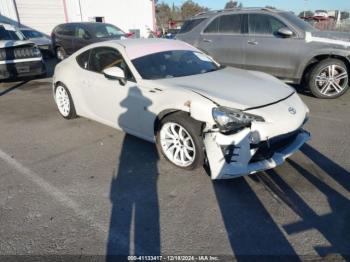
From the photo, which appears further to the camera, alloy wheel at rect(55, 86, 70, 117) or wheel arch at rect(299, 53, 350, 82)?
wheel arch at rect(299, 53, 350, 82)

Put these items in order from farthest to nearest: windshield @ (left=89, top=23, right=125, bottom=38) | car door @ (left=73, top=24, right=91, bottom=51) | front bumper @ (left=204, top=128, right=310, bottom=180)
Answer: windshield @ (left=89, top=23, right=125, bottom=38)
car door @ (left=73, top=24, right=91, bottom=51)
front bumper @ (left=204, top=128, right=310, bottom=180)

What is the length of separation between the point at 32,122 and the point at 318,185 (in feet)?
16.0

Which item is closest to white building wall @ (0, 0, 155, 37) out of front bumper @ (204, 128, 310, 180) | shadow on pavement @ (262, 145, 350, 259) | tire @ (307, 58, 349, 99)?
tire @ (307, 58, 349, 99)

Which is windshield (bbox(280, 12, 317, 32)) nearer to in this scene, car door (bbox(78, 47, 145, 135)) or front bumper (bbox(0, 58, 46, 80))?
car door (bbox(78, 47, 145, 135))

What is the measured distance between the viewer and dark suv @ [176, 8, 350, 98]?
6.24m

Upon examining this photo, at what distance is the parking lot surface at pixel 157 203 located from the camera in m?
2.48

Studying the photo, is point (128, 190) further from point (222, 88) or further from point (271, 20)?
point (271, 20)

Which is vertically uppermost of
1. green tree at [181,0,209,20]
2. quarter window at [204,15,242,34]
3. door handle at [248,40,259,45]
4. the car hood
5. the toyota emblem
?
green tree at [181,0,209,20]

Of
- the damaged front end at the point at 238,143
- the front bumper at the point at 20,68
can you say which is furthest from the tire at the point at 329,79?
the front bumper at the point at 20,68

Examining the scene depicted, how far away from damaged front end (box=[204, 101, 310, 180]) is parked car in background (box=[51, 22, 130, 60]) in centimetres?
1082

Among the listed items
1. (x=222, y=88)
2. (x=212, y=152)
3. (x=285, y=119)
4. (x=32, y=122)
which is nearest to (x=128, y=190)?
(x=212, y=152)

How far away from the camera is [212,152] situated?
307 centimetres

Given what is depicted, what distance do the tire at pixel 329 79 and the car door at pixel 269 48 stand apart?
0.44 metres

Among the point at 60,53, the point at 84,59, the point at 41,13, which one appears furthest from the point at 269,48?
the point at 41,13
